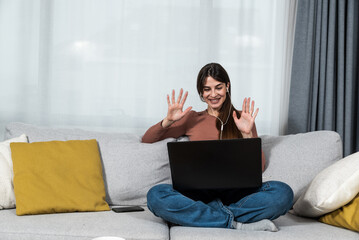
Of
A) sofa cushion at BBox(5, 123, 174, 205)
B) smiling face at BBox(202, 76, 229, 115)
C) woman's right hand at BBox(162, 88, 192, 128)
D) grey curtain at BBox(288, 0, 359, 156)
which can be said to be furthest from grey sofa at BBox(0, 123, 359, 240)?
grey curtain at BBox(288, 0, 359, 156)

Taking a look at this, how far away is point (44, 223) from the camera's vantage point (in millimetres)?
1930

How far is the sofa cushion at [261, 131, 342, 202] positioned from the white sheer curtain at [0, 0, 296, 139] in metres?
0.62

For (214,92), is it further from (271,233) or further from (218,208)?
(271,233)

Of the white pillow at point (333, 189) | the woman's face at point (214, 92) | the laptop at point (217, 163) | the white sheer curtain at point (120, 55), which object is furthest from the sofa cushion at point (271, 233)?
the white sheer curtain at point (120, 55)

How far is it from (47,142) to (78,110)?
0.67m

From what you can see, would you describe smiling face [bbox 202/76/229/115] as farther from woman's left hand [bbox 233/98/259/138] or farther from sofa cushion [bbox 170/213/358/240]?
sofa cushion [bbox 170/213/358/240]

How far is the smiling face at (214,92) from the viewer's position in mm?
2607

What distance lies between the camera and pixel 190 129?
2.66 m

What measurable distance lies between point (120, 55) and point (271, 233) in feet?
5.40

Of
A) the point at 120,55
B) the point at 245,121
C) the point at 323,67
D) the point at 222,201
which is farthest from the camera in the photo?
the point at 323,67

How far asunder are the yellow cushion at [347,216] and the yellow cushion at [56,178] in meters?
1.09

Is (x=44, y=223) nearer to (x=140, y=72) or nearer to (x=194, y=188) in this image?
(x=194, y=188)

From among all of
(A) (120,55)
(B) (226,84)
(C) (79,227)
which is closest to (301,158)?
(B) (226,84)

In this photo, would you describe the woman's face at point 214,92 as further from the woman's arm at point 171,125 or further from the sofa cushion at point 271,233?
the sofa cushion at point 271,233
